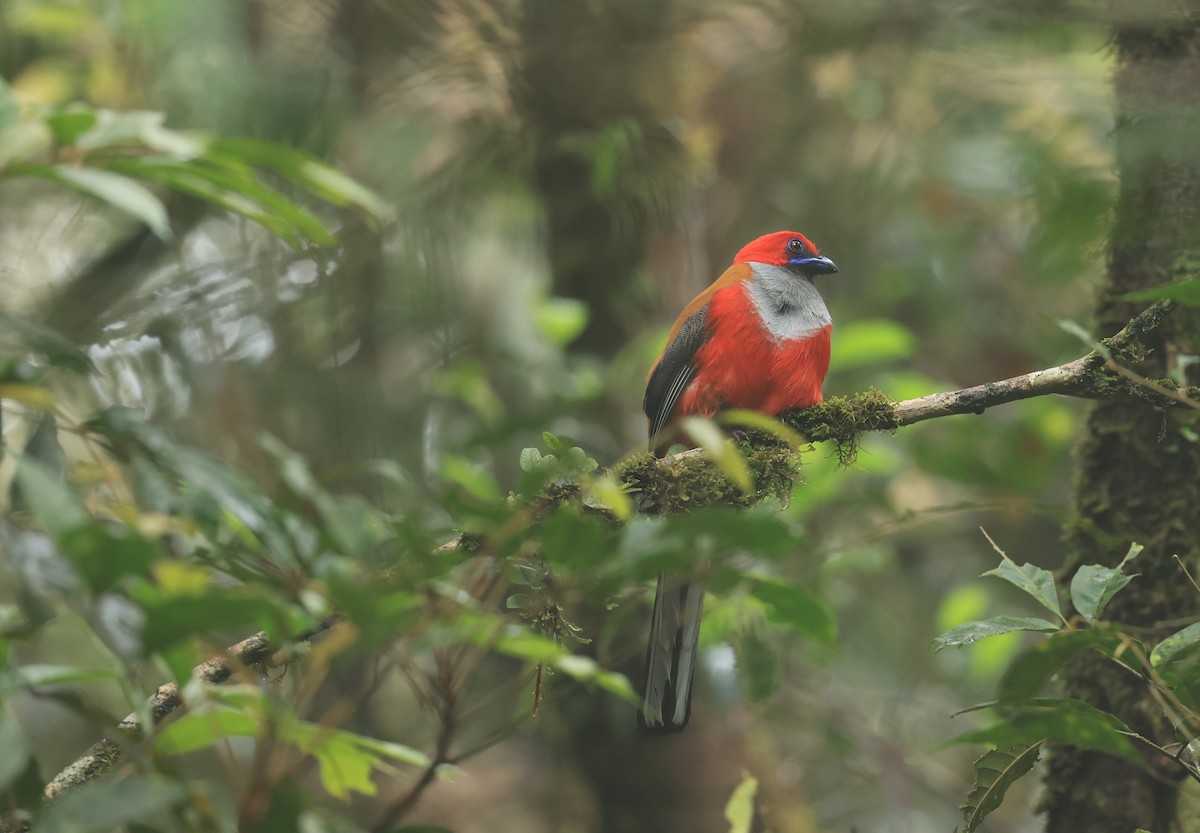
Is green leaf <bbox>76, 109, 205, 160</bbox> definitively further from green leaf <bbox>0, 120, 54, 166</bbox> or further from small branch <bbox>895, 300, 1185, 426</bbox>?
small branch <bbox>895, 300, 1185, 426</bbox>

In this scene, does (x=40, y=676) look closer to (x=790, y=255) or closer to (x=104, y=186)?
(x=104, y=186)

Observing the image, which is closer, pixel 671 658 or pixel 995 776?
pixel 995 776

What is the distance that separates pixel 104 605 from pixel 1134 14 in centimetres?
307

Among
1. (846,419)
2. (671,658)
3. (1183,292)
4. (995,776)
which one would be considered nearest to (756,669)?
(671,658)

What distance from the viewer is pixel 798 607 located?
5.28 ft

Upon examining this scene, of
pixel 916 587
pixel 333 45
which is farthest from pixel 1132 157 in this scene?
pixel 916 587

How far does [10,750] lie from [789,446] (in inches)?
96.7

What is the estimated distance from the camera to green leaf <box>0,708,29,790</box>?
3.91 ft

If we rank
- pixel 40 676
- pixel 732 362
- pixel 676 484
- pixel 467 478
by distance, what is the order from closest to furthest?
pixel 40 676 → pixel 676 484 → pixel 732 362 → pixel 467 478

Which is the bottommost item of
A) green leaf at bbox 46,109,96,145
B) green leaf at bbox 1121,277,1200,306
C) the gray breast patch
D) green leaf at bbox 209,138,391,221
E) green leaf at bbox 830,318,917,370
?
green leaf at bbox 830,318,917,370

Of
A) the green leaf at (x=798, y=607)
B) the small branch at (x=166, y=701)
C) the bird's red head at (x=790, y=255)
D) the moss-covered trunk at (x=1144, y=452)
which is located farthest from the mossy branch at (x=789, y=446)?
the bird's red head at (x=790, y=255)

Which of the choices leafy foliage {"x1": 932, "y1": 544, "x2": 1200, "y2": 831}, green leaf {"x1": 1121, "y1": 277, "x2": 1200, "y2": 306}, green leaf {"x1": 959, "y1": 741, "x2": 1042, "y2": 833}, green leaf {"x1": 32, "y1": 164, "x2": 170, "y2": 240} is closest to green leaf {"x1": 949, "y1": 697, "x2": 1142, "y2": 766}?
leafy foliage {"x1": 932, "y1": 544, "x2": 1200, "y2": 831}

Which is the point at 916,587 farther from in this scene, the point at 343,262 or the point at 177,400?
the point at 177,400

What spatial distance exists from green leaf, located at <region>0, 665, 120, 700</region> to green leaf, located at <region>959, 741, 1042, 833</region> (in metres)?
1.78
